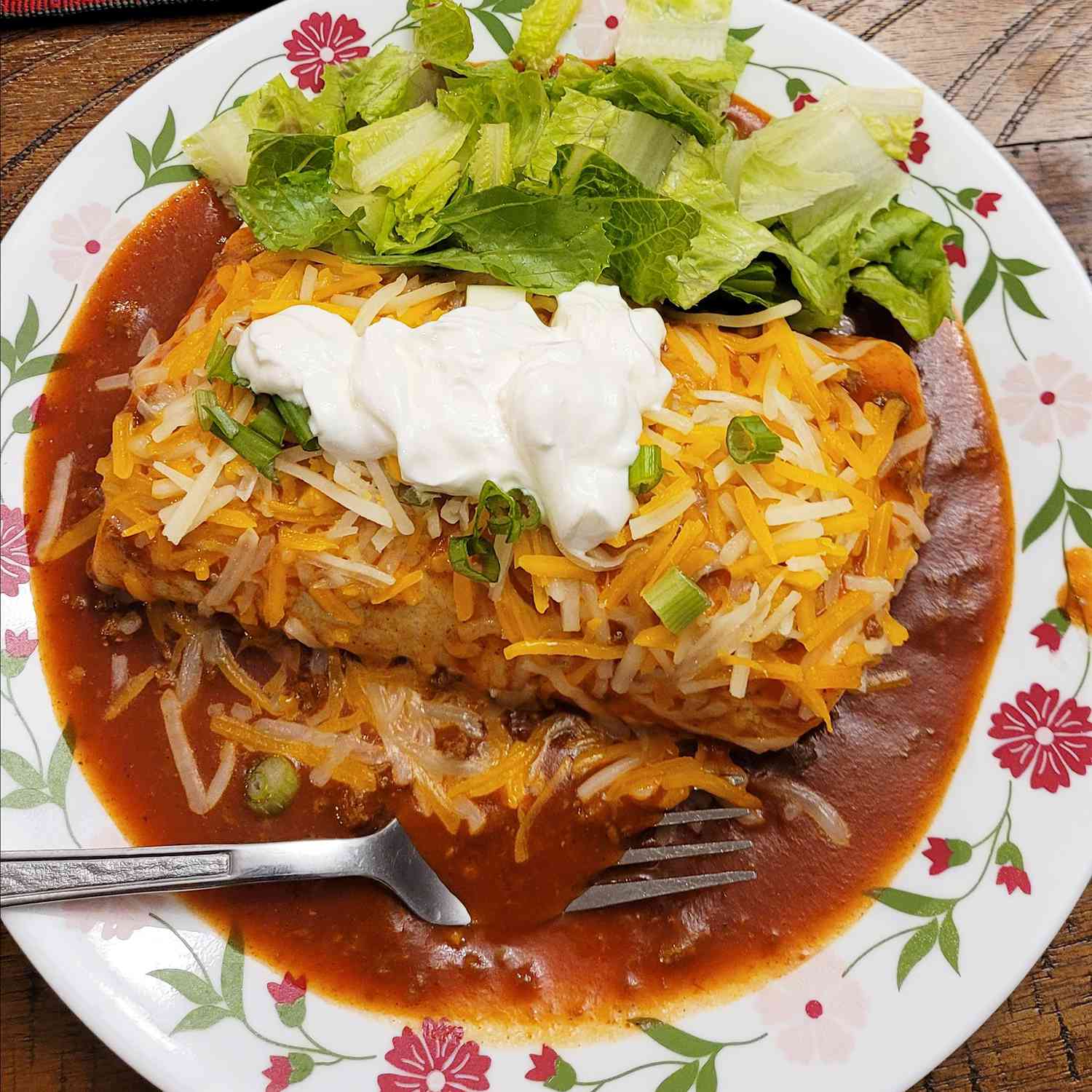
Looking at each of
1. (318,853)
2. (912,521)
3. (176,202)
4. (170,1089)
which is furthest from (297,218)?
(170,1089)

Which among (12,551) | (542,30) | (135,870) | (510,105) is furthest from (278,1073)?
(542,30)

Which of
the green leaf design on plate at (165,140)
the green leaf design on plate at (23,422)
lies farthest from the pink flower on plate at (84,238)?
the green leaf design on plate at (23,422)

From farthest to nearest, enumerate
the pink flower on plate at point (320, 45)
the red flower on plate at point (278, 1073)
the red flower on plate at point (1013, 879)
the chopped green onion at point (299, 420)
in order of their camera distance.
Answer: the pink flower on plate at point (320, 45) < the red flower on plate at point (1013, 879) < the red flower on plate at point (278, 1073) < the chopped green onion at point (299, 420)

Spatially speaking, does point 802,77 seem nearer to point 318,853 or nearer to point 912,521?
point 912,521

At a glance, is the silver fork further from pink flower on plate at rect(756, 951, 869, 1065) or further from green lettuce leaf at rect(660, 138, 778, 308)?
green lettuce leaf at rect(660, 138, 778, 308)

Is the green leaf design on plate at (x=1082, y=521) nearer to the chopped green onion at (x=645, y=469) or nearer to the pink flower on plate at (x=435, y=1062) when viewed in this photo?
the chopped green onion at (x=645, y=469)

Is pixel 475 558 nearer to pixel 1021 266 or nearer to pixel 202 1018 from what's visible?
pixel 202 1018
